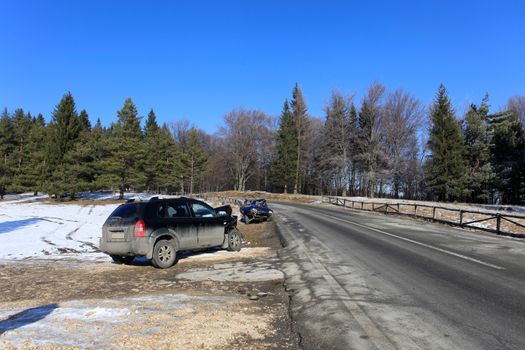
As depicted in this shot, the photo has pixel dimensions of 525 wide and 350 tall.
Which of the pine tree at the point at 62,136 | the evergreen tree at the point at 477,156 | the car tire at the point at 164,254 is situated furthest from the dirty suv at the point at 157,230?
the pine tree at the point at 62,136

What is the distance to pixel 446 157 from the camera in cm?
5297

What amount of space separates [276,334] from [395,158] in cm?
5942

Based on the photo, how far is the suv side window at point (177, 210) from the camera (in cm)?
1084

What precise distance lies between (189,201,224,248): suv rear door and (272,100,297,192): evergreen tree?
6244 cm

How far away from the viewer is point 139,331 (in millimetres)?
4957

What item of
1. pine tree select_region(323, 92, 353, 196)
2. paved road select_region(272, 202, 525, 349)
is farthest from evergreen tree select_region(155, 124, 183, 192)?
paved road select_region(272, 202, 525, 349)

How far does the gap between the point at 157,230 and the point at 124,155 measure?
49.2 m

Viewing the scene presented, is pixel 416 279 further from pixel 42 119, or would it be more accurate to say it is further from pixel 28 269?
pixel 42 119

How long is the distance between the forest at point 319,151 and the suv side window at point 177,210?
47.6 m

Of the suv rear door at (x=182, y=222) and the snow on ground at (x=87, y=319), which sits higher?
the suv rear door at (x=182, y=222)

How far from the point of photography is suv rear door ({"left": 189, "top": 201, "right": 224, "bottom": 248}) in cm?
1149

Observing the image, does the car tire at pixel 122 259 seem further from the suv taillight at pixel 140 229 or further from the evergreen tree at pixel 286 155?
the evergreen tree at pixel 286 155

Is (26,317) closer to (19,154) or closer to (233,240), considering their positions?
(233,240)

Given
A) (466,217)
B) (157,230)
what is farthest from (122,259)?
(466,217)
